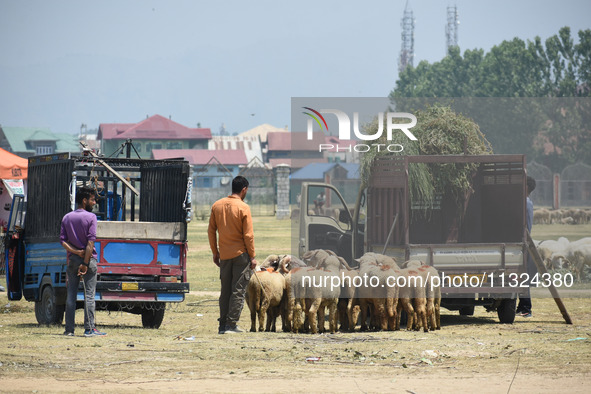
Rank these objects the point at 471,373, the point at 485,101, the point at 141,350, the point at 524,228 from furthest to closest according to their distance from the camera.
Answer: the point at 485,101 → the point at 524,228 → the point at 141,350 → the point at 471,373

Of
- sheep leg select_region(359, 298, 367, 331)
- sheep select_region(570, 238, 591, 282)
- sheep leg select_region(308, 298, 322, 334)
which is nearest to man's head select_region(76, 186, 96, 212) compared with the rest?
sheep leg select_region(308, 298, 322, 334)

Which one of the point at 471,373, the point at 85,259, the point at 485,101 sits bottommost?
the point at 471,373

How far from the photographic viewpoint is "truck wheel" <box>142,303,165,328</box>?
48.2 feet

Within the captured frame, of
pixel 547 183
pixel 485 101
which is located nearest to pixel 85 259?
pixel 547 183

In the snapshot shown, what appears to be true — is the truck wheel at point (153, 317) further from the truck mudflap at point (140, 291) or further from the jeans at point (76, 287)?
the jeans at point (76, 287)

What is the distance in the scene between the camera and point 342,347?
12.0 metres

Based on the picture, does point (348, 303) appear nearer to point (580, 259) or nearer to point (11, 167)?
point (11, 167)

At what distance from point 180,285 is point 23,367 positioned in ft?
13.7

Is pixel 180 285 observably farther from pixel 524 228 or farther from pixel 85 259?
pixel 524 228

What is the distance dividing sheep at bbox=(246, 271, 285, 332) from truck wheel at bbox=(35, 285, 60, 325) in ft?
9.51

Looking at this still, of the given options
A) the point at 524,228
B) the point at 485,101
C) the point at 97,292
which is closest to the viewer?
the point at 97,292

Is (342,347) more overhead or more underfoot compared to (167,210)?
more underfoot

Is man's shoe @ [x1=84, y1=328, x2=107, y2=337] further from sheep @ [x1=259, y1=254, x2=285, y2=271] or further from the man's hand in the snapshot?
sheep @ [x1=259, y1=254, x2=285, y2=271]

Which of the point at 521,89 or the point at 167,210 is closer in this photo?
the point at 167,210
